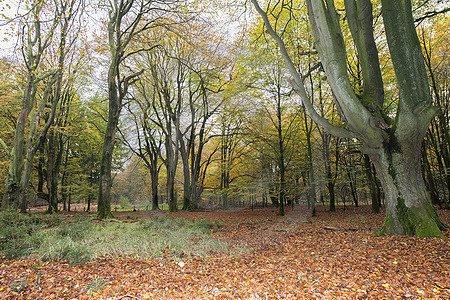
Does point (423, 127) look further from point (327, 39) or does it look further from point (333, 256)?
point (333, 256)

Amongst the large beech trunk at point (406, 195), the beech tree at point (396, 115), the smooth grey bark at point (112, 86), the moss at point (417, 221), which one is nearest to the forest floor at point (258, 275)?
the moss at point (417, 221)

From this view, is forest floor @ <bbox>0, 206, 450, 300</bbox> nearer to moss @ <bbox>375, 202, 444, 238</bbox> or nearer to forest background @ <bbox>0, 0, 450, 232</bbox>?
moss @ <bbox>375, 202, 444, 238</bbox>

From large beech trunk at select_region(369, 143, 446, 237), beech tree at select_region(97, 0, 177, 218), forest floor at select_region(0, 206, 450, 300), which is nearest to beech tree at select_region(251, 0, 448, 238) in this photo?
large beech trunk at select_region(369, 143, 446, 237)

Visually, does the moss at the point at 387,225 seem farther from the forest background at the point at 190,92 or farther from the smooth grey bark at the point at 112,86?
the smooth grey bark at the point at 112,86

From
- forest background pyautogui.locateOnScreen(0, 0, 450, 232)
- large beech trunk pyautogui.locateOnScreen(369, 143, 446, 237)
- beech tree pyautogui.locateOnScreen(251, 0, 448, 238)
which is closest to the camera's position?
beech tree pyautogui.locateOnScreen(251, 0, 448, 238)

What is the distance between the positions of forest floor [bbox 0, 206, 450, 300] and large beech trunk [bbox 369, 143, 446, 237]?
42cm

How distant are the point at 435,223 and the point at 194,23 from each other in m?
9.25

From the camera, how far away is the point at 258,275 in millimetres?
2738

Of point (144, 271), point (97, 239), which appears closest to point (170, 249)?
point (144, 271)

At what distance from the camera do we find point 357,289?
218 cm

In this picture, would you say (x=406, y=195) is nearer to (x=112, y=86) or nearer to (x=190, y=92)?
(x=112, y=86)

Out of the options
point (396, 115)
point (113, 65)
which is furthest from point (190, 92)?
point (396, 115)

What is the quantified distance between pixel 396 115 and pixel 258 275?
3.97 meters

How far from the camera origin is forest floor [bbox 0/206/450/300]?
2.14 m
